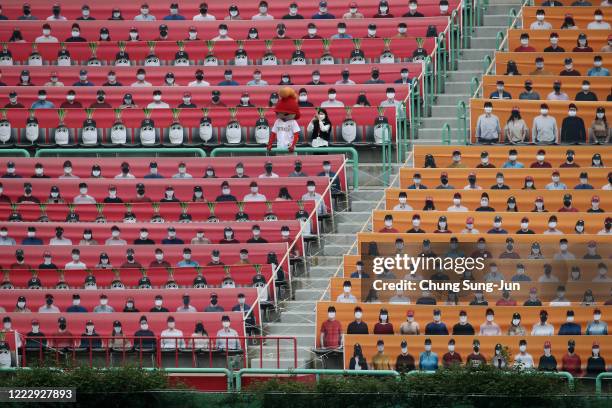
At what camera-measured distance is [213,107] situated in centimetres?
3406

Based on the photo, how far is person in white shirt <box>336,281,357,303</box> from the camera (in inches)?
1113

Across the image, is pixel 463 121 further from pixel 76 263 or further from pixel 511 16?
pixel 76 263

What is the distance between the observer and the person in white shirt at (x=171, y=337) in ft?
89.5

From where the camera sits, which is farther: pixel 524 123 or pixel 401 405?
pixel 524 123

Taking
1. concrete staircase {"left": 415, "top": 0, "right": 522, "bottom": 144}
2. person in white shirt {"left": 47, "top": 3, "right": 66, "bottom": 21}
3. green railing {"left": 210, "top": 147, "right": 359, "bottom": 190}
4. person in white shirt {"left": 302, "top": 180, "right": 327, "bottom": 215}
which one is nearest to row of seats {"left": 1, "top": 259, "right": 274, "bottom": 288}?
person in white shirt {"left": 302, "top": 180, "right": 327, "bottom": 215}

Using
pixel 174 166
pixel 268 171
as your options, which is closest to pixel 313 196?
pixel 268 171

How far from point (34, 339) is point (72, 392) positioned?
188 inches

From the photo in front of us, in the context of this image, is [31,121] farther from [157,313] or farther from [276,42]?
[157,313]

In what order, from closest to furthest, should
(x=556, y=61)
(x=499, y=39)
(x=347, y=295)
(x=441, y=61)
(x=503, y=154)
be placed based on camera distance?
1. (x=347, y=295)
2. (x=503, y=154)
3. (x=556, y=61)
4. (x=499, y=39)
5. (x=441, y=61)

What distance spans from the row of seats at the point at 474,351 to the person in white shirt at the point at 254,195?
5180mm

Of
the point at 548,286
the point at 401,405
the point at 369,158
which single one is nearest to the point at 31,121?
the point at 369,158

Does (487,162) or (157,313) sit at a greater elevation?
(487,162)

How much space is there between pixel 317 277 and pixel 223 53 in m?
7.95

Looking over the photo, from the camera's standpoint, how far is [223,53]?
1438 inches
